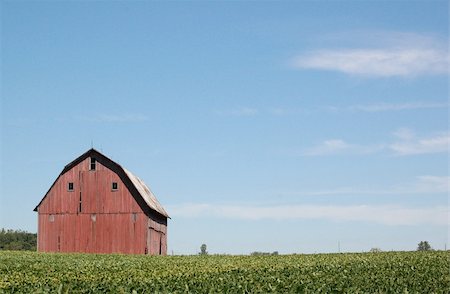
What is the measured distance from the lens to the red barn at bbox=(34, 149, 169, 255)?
52.1 m

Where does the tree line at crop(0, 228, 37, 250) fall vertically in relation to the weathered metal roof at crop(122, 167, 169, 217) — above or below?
below

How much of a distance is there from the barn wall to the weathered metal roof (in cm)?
105

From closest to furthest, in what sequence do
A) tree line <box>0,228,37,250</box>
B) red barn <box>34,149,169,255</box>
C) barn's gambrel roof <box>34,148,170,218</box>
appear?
red barn <box>34,149,169,255</box> → barn's gambrel roof <box>34,148,170,218</box> → tree line <box>0,228,37,250</box>

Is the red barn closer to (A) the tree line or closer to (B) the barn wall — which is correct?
(B) the barn wall

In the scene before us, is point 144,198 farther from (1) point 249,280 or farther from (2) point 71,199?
(1) point 249,280

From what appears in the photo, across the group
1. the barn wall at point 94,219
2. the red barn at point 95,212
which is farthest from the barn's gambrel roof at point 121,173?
the barn wall at point 94,219

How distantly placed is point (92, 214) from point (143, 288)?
39508mm

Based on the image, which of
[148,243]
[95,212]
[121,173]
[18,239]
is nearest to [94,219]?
[95,212]

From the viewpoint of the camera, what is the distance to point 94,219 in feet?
171

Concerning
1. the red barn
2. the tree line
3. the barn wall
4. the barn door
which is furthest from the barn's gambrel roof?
the tree line

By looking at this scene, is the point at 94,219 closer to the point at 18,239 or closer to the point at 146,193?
the point at 146,193

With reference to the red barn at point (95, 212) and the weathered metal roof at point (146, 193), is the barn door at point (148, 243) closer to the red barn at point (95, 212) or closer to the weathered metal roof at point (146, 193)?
the red barn at point (95, 212)

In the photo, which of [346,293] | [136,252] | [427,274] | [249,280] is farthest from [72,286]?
[136,252]

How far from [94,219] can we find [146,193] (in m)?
6.32
